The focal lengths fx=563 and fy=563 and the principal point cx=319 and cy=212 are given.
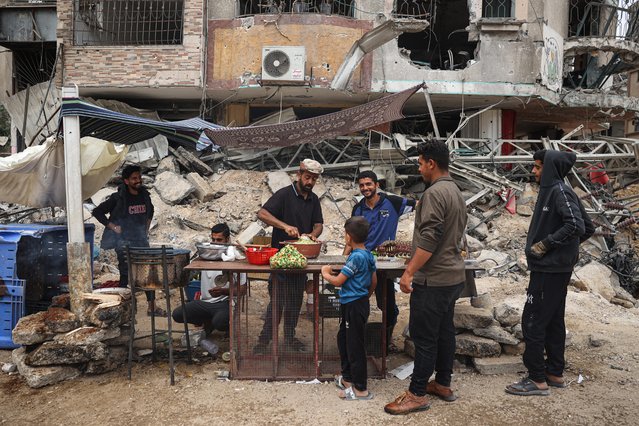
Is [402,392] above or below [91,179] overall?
below

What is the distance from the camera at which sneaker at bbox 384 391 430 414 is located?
163 inches

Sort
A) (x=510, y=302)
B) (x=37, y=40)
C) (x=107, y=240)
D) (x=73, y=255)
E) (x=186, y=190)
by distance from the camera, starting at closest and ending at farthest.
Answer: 1. (x=73, y=255)
2. (x=107, y=240)
3. (x=510, y=302)
4. (x=186, y=190)
5. (x=37, y=40)

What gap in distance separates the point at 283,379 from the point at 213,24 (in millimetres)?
11724

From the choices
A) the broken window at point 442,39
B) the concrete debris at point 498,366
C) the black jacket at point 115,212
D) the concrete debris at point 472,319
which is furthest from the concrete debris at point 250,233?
the broken window at point 442,39

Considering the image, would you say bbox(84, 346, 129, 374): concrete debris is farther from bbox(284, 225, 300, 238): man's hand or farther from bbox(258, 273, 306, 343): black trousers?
bbox(284, 225, 300, 238): man's hand

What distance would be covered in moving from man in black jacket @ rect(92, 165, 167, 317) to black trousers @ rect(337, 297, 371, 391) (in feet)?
11.2

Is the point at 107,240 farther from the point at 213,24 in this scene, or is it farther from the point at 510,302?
the point at 213,24

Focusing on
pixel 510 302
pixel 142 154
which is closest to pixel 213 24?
pixel 142 154

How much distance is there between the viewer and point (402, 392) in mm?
4660

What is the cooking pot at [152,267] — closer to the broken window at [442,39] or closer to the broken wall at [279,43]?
the broken wall at [279,43]

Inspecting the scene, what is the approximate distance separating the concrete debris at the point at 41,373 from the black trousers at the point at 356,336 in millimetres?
2495

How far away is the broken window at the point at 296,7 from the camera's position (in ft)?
47.3

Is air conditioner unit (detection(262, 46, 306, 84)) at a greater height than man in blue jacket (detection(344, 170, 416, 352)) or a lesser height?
greater

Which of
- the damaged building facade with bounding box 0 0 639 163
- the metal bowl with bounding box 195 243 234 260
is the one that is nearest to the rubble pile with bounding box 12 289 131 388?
the metal bowl with bounding box 195 243 234 260
